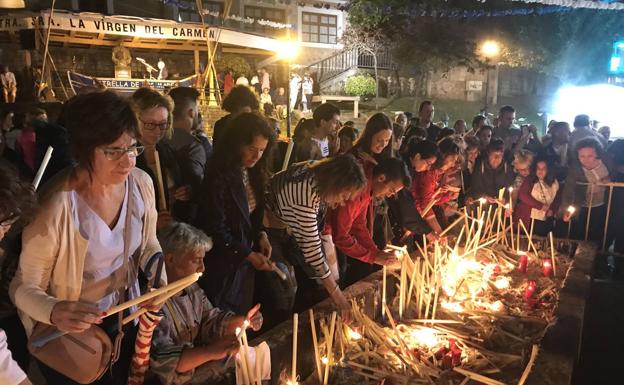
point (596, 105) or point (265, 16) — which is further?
point (265, 16)

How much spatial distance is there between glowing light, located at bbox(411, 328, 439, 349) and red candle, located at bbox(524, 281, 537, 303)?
0.97 metres

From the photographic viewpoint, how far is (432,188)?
4832 millimetres

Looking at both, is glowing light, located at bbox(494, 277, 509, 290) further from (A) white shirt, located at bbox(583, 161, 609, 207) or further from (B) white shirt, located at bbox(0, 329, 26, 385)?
(B) white shirt, located at bbox(0, 329, 26, 385)

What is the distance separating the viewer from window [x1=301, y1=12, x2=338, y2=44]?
25.3 m

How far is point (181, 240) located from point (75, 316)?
2.92 ft

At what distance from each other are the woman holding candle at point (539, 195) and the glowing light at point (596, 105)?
1377cm

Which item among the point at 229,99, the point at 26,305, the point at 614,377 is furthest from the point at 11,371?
the point at 614,377

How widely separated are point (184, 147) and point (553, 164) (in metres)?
4.24

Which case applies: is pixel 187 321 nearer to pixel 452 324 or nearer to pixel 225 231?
pixel 225 231

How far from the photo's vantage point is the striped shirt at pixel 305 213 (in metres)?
3.02

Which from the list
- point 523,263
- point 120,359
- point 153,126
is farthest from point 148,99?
point 523,263

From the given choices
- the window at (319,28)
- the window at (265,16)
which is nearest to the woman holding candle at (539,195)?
the window at (265,16)

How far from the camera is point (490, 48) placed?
2148cm

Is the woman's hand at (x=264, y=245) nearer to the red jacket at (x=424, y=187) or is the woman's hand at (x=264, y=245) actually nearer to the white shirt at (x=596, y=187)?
the red jacket at (x=424, y=187)
